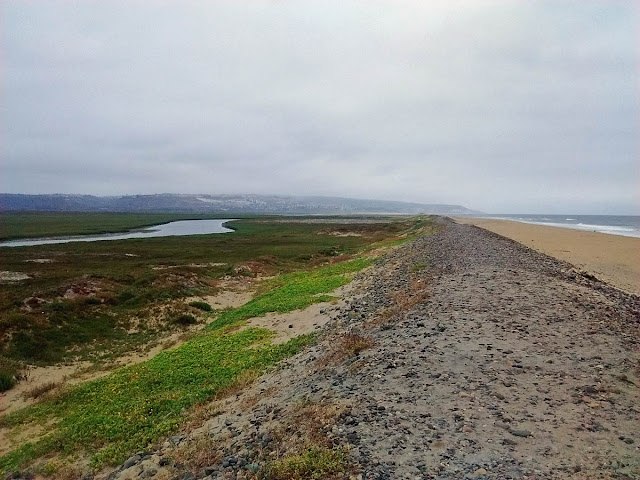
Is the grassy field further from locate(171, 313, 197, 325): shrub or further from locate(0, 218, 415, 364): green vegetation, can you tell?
locate(171, 313, 197, 325): shrub

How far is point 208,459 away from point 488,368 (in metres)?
6.66

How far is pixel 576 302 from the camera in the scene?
1535cm

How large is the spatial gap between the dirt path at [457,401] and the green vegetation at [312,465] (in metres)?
0.27

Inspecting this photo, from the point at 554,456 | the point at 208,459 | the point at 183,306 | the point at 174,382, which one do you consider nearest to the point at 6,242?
the point at 183,306

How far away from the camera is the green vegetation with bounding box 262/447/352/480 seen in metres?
5.95

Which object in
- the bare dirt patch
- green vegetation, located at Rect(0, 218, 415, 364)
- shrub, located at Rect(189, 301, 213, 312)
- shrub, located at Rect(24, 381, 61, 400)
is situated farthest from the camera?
the bare dirt patch

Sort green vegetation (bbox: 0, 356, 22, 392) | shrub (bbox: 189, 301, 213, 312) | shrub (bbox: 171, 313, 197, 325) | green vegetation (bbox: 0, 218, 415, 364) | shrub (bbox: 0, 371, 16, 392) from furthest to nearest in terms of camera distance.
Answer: shrub (bbox: 189, 301, 213, 312) < shrub (bbox: 171, 313, 197, 325) < green vegetation (bbox: 0, 218, 415, 364) < green vegetation (bbox: 0, 356, 22, 392) < shrub (bbox: 0, 371, 16, 392)

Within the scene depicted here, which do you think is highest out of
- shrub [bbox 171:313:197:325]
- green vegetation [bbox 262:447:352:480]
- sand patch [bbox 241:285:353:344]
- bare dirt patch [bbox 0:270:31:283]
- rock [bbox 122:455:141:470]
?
green vegetation [bbox 262:447:352:480]

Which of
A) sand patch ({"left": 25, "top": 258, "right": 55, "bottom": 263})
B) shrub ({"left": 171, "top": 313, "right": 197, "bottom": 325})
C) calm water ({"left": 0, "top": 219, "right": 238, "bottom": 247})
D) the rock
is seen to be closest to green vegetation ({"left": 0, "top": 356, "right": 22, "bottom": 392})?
shrub ({"left": 171, "top": 313, "right": 197, "bottom": 325})

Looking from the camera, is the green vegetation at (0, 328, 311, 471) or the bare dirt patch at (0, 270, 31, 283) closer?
the green vegetation at (0, 328, 311, 471)

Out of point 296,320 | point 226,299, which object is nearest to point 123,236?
point 226,299

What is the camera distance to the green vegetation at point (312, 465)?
5945 millimetres

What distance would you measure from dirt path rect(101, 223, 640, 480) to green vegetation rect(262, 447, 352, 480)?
27 cm

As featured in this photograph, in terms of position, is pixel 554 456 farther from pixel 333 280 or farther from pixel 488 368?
pixel 333 280
